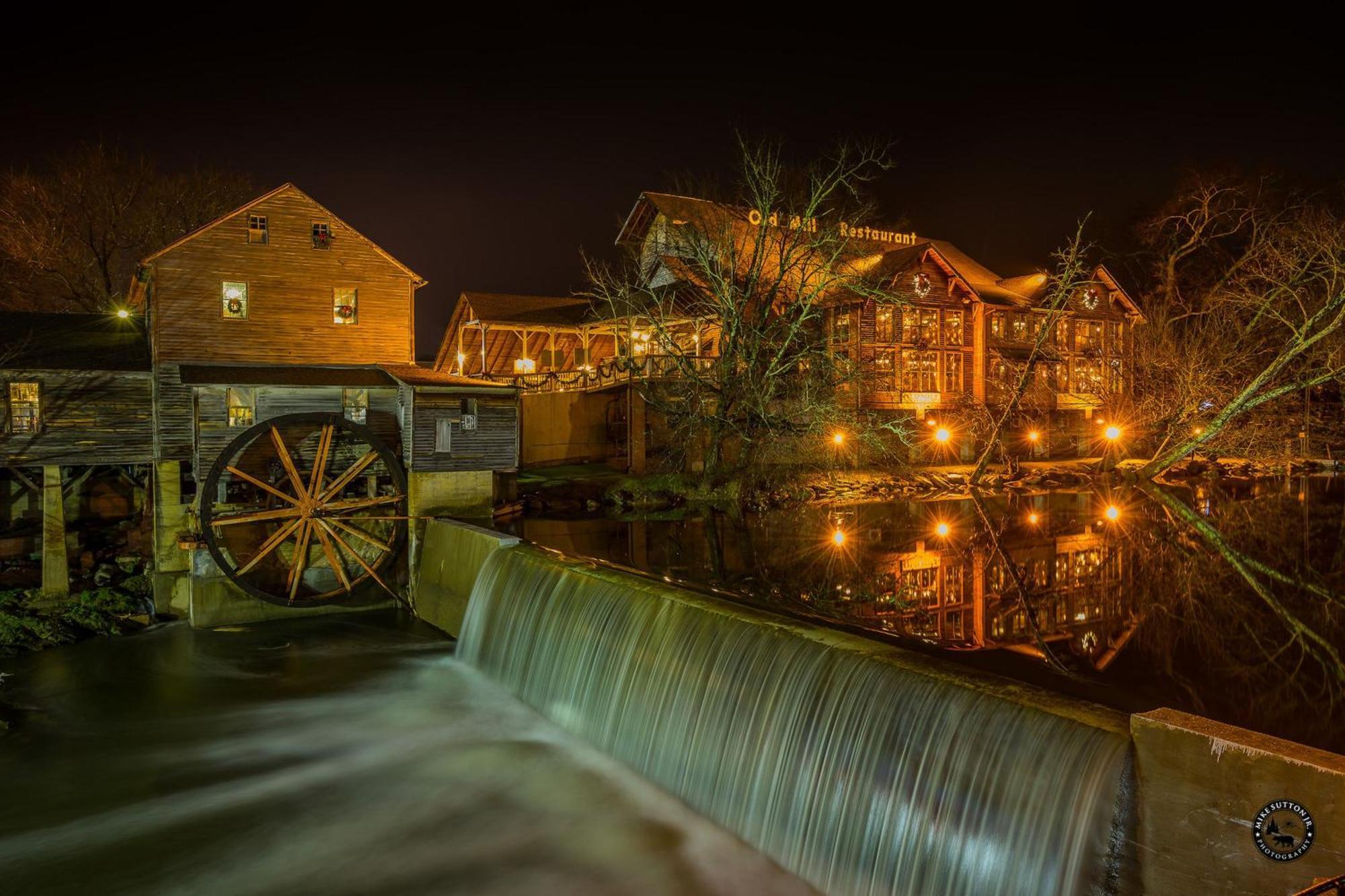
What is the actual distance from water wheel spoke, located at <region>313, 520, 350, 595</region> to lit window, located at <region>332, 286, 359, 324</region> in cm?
666

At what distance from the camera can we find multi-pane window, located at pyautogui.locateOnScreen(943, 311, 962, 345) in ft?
124

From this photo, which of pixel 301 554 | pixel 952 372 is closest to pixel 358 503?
pixel 301 554

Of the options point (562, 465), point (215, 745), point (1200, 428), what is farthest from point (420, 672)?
point (1200, 428)

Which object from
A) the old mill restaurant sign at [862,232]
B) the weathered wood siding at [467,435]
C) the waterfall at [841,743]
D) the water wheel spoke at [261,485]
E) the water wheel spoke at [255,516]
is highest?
the old mill restaurant sign at [862,232]

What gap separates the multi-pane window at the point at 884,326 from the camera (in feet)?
118

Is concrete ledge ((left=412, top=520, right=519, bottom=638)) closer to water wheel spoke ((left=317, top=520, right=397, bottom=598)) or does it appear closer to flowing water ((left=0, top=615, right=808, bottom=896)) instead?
water wheel spoke ((left=317, top=520, right=397, bottom=598))

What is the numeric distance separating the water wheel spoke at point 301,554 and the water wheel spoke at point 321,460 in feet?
2.41

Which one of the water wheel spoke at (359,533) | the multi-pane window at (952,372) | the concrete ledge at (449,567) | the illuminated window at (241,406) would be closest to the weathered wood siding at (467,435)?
the concrete ledge at (449,567)

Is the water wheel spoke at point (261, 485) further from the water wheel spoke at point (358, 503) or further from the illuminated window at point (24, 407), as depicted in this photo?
the illuminated window at point (24, 407)

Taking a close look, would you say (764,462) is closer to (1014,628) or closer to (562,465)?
(562,465)

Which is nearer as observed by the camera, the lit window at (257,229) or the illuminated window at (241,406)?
the illuminated window at (241,406)

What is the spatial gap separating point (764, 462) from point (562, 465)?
710 centimetres

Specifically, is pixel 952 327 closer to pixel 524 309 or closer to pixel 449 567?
pixel 524 309

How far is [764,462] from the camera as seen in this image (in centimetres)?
2938
